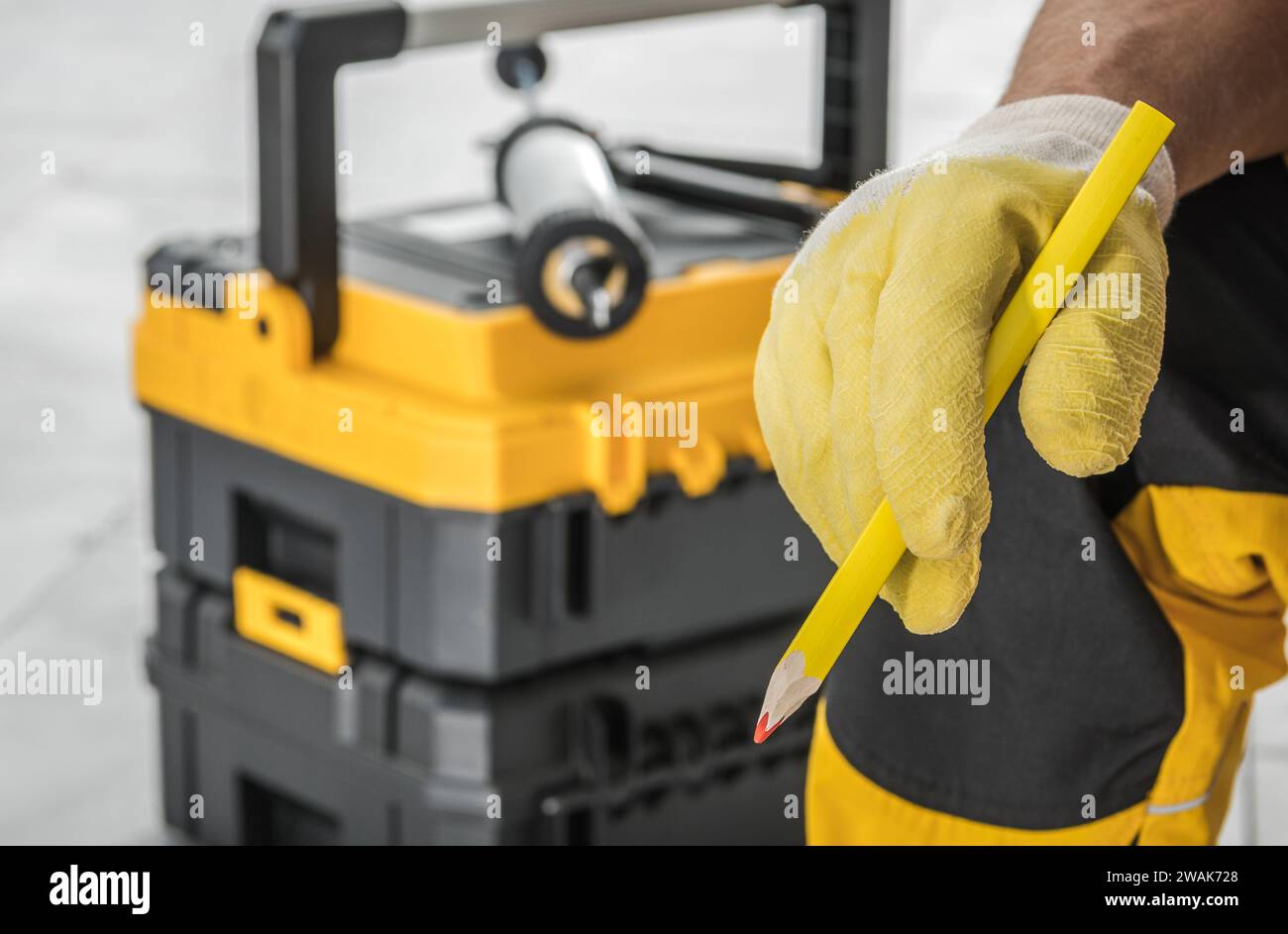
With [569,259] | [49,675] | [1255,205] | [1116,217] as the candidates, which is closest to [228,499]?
[569,259]

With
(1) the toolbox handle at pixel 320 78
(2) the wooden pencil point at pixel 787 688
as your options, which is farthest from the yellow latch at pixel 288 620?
(2) the wooden pencil point at pixel 787 688

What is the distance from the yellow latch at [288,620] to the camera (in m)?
1.78

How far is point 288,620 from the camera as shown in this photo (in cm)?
186

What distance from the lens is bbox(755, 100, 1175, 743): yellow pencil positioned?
0.78 m

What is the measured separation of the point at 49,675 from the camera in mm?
2467

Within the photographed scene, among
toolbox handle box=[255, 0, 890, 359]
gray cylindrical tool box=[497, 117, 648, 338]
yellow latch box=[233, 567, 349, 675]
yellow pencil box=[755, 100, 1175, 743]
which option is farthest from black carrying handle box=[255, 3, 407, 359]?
yellow pencil box=[755, 100, 1175, 743]

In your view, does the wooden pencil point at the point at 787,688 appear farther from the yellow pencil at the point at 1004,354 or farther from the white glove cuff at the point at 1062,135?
the white glove cuff at the point at 1062,135

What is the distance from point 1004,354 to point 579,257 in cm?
85

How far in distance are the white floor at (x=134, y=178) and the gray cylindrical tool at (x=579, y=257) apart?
0.78m

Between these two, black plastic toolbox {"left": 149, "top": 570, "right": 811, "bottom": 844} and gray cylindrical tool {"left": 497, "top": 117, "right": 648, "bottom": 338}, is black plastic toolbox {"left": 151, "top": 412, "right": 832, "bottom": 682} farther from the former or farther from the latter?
gray cylindrical tool {"left": 497, "top": 117, "right": 648, "bottom": 338}

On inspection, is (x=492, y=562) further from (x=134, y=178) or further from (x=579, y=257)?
(x=134, y=178)

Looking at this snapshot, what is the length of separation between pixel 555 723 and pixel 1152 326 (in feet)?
3.26

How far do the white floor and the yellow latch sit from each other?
0.40 m

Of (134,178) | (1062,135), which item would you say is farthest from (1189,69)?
(134,178)
